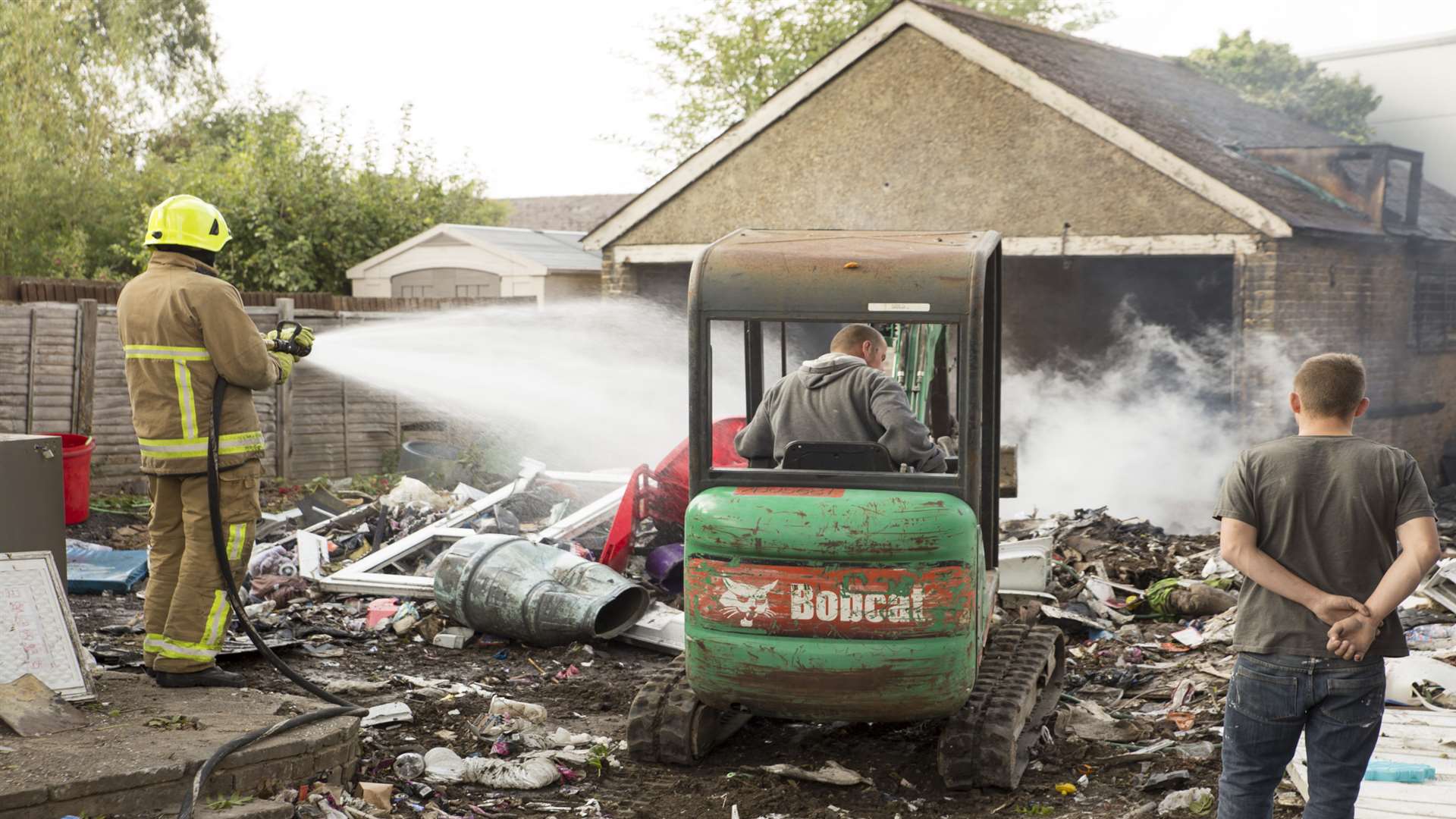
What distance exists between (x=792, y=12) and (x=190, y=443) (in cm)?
2896

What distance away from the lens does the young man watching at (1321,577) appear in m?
3.44

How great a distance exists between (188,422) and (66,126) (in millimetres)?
23483

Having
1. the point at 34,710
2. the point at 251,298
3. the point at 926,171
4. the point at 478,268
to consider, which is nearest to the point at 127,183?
the point at 478,268

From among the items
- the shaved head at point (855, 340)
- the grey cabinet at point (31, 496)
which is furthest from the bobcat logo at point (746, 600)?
the grey cabinet at point (31, 496)

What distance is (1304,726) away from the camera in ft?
11.8

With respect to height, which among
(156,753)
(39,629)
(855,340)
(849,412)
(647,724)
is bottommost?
(647,724)

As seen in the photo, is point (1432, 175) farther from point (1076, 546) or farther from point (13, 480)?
point (13, 480)

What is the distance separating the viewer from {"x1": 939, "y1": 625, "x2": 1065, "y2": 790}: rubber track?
498 cm

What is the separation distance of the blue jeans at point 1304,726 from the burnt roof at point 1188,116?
867cm

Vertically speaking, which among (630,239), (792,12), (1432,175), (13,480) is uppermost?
(792,12)

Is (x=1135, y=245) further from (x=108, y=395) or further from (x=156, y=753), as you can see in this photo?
(x=156, y=753)

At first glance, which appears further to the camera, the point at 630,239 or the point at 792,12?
the point at 792,12

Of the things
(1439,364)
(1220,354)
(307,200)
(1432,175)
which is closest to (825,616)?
(1220,354)

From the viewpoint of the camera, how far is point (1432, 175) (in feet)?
66.1
